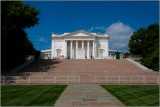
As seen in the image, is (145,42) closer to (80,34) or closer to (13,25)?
(80,34)

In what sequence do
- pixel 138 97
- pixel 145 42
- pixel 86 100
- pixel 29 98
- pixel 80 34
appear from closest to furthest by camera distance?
1. pixel 86 100
2. pixel 29 98
3. pixel 138 97
4. pixel 145 42
5. pixel 80 34

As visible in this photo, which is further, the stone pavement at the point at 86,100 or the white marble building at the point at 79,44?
the white marble building at the point at 79,44

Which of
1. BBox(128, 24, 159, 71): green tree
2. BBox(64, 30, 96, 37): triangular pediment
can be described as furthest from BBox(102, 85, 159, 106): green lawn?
BBox(64, 30, 96, 37): triangular pediment

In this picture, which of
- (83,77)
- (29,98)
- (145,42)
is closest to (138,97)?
(29,98)

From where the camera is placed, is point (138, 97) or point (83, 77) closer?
point (138, 97)

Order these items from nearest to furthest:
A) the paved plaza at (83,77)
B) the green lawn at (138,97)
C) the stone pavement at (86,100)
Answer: the stone pavement at (86,100) → the green lawn at (138,97) → the paved plaza at (83,77)

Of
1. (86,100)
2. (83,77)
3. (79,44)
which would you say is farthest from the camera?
(79,44)

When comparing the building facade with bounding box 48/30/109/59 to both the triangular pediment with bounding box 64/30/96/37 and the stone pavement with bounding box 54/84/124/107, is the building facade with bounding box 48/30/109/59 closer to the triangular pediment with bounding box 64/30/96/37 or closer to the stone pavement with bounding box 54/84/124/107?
the triangular pediment with bounding box 64/30/96/37

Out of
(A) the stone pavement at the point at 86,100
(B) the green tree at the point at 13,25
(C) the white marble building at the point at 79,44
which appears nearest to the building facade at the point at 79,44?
(C) the white marble building at the point at 79,44

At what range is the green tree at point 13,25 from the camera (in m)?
19.2

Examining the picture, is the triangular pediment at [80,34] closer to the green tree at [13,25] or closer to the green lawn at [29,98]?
the green tree at [13,25]

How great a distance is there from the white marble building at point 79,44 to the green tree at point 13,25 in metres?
35.4

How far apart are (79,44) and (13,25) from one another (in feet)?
149

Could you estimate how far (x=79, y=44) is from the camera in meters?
64.5
